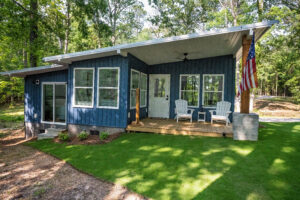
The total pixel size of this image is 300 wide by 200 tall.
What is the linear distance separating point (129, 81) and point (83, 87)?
1.71 metres

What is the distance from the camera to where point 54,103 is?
23.4 ft

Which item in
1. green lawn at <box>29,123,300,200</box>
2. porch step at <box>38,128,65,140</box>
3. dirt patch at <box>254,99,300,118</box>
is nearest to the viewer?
green lawn at <box>29,123,300,200</box>

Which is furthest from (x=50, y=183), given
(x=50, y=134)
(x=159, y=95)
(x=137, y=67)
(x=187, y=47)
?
(x=159, y=95)

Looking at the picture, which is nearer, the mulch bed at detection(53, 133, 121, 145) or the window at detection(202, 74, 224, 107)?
the mulch bed at detection(53, 133, 121, 145)

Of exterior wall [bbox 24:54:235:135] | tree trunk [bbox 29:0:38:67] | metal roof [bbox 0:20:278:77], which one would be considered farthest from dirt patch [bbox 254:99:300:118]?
tree trunk [bbox 29:0:38:67]

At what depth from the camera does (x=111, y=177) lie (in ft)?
10.1

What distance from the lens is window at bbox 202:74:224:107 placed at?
699 cm

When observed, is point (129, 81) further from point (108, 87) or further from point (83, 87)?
point (83, 87)

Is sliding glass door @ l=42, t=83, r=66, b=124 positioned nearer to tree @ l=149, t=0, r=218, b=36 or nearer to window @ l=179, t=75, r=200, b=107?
window @ l=179, t=75, r=200, b=107

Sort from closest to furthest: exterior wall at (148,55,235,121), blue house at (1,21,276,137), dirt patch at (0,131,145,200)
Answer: dirt patch at (0,131,145,200)
blue house at (1,21,276,137)
exterior wall at (148,55,235,121)

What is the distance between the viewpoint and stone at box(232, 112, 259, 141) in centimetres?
458

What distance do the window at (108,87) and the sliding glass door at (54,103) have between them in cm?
199

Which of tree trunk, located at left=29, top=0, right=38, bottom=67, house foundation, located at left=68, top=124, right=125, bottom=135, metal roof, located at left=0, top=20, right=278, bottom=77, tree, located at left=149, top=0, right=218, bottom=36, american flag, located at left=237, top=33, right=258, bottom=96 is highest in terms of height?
tree, located at left=149, top=0, right=218, bottom=36

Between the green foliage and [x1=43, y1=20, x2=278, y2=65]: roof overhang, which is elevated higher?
the green foliage
